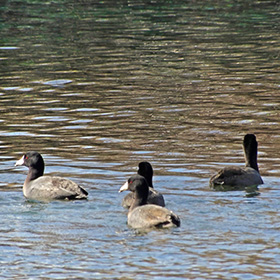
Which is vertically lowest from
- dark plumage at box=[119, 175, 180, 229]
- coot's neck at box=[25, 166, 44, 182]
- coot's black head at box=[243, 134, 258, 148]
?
dark plumage at box=[119, 175, 180, 229]

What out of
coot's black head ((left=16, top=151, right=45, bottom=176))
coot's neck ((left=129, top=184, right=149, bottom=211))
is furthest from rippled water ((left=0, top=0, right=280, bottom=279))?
coot's black head ((left=16, top=151, right=45, bottom=176))

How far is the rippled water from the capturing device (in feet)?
39.9

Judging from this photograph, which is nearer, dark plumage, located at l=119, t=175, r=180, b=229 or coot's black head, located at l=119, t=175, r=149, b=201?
dark plumage, located at l=119, t=175, r=180, b=229

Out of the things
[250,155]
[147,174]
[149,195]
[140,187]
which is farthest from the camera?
[250,155]

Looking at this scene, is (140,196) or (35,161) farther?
(35,161)

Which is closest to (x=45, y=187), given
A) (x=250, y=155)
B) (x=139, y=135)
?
(x=250, y=155)

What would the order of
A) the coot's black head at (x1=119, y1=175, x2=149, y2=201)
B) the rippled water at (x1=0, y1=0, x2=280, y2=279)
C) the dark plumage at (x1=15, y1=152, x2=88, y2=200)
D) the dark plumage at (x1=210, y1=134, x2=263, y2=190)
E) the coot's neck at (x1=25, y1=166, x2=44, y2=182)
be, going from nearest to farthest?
1. the rippled water at (x1=0, y1=0, x2=280, y2=279)
2. the coot's black head at (x1=119, y1=175, x2=149, y2=201)
3. the dark plumage at (x1=15, y1=152, x2=88, y2=200)
4. the dark plumage at (x1=210, y1=134, x2=263, y2=190)
5. the coot's neck at (x1=25, y1=166, x2=44, y2=182)

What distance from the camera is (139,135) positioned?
21.4m

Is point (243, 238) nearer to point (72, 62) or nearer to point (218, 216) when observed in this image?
point (218, 216)

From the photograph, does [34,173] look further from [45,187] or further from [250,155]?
[250,155]

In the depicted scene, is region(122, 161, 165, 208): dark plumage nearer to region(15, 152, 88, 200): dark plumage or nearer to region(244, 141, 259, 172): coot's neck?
region(15, 152, 88, 200): dark plumage

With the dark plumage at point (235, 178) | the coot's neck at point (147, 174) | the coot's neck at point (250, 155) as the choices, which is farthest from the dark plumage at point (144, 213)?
the coot's neck at point (250, 155)

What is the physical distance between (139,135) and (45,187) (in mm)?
5846

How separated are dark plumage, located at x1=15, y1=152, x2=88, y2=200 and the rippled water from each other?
0.25 m
